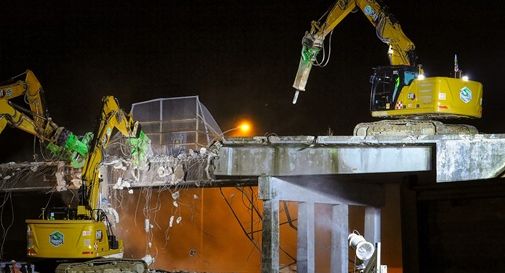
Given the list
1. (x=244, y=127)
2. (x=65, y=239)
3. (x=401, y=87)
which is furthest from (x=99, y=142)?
(x=244, y=127)

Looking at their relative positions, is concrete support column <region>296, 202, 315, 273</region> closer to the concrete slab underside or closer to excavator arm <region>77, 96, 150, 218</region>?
the concrete slab underside

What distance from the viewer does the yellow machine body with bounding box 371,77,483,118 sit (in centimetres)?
1972

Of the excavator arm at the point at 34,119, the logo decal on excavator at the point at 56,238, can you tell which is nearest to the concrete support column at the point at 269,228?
the logo decal on excavator at the point at 56,238

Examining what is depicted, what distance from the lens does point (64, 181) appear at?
24609 millimetres

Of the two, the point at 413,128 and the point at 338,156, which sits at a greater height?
the point at 413,128

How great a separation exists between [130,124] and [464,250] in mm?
18337

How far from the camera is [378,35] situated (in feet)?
71.4

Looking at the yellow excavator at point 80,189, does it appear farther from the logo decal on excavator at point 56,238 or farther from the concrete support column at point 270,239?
the concrete support column at point 270,239

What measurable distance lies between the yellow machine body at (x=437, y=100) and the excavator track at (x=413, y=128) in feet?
2.41

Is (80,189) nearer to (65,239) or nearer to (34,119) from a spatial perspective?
(65,239)

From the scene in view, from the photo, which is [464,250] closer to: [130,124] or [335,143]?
[335,143]

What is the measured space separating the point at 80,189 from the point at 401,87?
11493mm

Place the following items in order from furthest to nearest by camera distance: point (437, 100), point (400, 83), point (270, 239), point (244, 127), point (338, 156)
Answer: point (244, 127) < point (400, 83) < point (437, 100) < point (338, 156) < point (270, 239)

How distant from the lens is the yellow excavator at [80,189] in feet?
59.5
